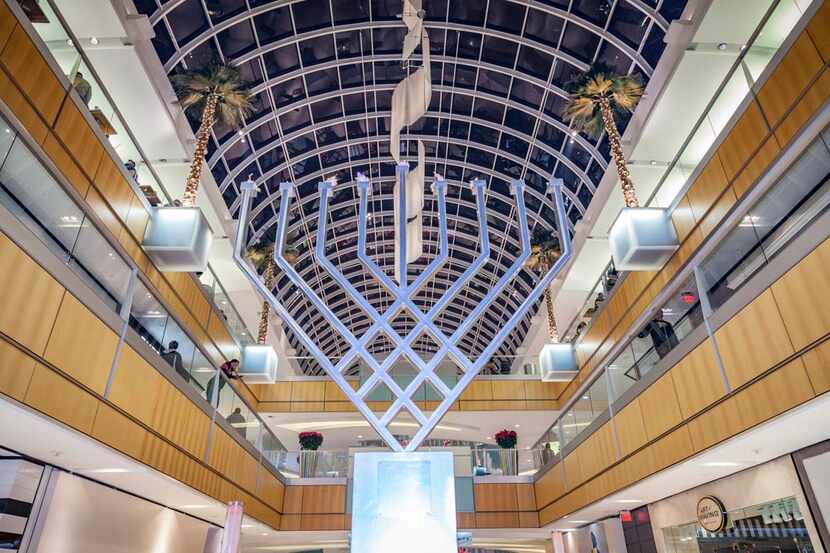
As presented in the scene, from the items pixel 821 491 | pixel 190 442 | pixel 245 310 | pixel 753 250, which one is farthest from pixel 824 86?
pixel 245 310

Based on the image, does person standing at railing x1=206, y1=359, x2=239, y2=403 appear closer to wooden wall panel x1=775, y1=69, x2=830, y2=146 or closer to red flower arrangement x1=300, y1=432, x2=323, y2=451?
red flower arrangement x1=300, y1=432, x2=323, y2=451

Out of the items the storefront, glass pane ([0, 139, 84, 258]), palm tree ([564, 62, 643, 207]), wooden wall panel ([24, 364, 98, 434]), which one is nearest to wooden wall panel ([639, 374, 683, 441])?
the storefront

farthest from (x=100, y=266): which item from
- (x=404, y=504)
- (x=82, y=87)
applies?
(x=404, y=504)

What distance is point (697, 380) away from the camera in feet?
30.9

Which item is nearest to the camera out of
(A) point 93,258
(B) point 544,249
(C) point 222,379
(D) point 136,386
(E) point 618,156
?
(A) point 93,258

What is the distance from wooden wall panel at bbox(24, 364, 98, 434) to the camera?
6.59m

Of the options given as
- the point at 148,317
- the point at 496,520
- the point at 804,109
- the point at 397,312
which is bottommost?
the point at 496,520

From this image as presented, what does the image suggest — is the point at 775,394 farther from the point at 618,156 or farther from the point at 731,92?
the point at 618,156

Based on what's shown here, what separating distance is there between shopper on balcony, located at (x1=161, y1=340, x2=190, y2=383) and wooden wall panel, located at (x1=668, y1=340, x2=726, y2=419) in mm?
9682

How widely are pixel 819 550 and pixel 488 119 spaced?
19041 mm

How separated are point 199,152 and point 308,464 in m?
11.3

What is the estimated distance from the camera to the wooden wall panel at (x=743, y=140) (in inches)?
325

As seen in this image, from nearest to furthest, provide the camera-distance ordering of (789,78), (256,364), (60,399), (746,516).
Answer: (60,399) < (789,78) < (746,516) < (256,364)

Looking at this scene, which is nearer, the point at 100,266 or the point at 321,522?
the point at 100,266
